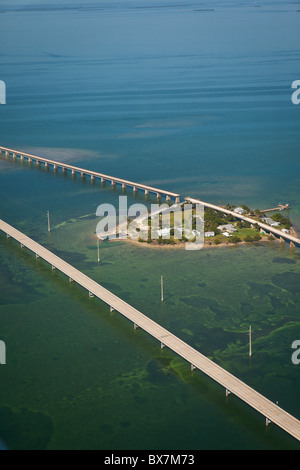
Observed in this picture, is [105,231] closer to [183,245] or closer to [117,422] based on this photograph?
[183,245]

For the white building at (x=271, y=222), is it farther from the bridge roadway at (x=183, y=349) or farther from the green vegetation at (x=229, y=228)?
the bridge roadway at (x=183, y=349)

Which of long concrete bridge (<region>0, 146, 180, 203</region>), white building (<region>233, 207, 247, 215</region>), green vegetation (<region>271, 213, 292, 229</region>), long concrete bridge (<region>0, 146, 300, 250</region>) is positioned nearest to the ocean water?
long concrete bridge (<region>0, 146, 300, 250</region>)

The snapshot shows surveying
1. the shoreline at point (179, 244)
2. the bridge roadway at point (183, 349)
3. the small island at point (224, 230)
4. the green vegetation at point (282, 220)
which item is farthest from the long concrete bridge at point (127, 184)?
the bridge roadway at point (183, 349)

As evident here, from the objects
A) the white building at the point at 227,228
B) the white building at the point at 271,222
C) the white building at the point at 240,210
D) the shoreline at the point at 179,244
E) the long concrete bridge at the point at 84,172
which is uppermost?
the long concrete bridge at the point at 84,172

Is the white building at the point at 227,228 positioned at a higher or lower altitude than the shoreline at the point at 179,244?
higher

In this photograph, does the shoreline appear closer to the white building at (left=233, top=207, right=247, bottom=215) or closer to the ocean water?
the ocean water

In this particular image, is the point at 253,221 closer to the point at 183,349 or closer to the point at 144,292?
the point at 144,292

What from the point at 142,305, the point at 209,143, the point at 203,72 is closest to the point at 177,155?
the point at 209,143
